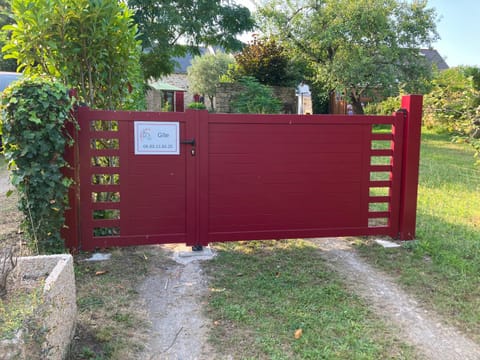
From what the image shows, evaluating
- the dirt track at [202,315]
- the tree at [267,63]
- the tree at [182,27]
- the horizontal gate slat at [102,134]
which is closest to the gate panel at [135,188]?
the horizontal gate slat at [102,134]

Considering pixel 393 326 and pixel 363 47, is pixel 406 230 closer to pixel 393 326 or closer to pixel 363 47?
pixel 393 326

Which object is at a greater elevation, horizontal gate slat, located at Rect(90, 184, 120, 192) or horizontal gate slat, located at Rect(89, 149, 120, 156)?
horizontal gate slat, located at Rect(89, 149, 120, 156)

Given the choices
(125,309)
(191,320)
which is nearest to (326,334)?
(191,320)

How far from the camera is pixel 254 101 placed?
15164mm

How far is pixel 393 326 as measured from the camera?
293 centimetres

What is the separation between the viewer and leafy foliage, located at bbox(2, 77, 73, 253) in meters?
3.45

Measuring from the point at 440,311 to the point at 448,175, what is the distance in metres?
6.56

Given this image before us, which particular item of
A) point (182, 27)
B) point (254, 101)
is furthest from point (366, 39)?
point (182, 27)

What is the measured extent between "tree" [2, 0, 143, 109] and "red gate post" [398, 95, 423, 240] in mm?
3050

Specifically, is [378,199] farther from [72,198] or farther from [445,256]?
[72,198]

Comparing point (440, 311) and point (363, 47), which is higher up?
point (363, 47)

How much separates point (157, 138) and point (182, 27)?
11379mm

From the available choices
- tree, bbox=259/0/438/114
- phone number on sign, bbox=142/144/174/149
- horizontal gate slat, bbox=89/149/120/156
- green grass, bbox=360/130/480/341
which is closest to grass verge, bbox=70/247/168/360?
horizontal gate slat, bbox=89/149/120/156

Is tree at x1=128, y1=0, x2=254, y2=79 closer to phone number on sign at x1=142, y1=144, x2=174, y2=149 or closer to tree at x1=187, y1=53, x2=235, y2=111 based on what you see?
phone number on sign at x1=142, y1=144, x2=174, y2=149
